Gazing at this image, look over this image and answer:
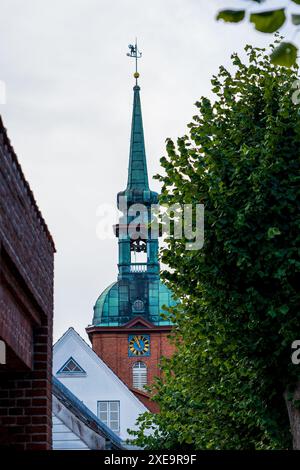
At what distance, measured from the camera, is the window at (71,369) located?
173ft

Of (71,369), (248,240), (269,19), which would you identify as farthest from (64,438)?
(71,369)

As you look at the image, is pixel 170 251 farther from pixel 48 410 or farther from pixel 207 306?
pixel 48 410

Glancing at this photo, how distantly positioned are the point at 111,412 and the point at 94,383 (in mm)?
2115

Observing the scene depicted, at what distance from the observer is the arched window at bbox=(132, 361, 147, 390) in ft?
252

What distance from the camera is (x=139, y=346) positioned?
77438 mm

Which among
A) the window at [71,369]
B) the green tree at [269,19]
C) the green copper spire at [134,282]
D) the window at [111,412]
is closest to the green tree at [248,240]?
the green tree at [269,19]

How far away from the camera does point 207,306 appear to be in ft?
57.8

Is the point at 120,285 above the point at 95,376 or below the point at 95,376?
above

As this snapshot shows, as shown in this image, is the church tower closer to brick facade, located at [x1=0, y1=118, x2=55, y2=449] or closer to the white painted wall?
the white painted wall

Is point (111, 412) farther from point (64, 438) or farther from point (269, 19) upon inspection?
point (269, 19)

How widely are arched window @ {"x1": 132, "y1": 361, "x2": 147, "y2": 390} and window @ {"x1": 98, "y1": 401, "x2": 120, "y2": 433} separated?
25305 millimetres
